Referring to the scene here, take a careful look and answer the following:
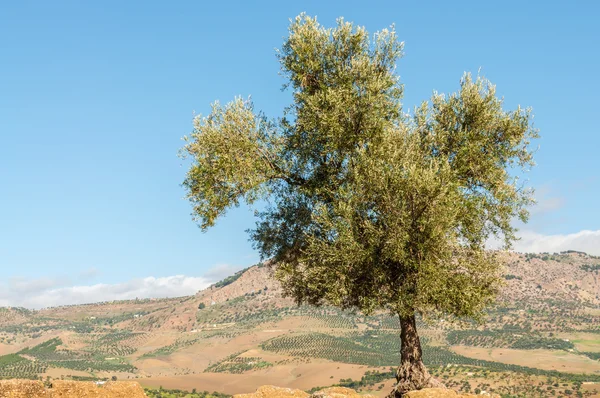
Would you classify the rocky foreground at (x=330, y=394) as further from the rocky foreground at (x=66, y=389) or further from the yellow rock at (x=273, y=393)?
the rocky foreground at (x=66, y=389)

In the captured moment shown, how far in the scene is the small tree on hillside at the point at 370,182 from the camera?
26.4 metres

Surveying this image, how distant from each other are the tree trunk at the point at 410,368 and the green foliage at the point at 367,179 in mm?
1727

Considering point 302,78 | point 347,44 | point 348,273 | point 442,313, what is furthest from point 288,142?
point 442,313

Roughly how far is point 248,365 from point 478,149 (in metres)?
174

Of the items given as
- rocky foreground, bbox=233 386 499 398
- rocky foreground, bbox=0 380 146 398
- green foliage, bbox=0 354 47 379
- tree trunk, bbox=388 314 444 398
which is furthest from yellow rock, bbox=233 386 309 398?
green foliage, bbox=0 354 47 379

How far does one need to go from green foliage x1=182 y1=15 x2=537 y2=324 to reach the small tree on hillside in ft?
0.25

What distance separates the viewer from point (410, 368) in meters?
27.7

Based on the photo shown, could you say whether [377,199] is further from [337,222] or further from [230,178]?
[230,178]

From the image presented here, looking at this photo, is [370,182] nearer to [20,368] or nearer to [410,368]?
[410,368]

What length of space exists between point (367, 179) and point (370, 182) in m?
0.49

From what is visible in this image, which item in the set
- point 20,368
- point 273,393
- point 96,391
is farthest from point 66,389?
point 20,368

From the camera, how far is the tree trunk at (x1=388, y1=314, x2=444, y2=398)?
27195 millimetres

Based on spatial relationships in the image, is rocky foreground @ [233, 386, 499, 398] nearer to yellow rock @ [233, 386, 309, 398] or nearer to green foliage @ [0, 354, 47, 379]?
yellow rock @ [233, 386, 309, 398]

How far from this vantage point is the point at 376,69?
31.8 metres
